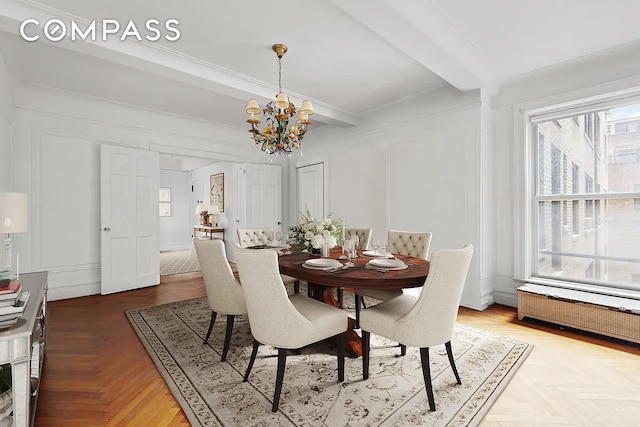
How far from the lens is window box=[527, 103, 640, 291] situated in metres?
3.16

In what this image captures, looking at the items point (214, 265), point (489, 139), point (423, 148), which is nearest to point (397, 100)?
point (423, 148)

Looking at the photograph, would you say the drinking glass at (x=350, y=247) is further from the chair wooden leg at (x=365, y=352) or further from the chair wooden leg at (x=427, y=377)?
the chair wooden leg at (x=427, y=377)

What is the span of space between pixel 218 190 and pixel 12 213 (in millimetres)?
5966

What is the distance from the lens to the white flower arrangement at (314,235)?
2.72 meters

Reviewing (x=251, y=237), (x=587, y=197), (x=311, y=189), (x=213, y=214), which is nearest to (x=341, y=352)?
(x=251, y=237)

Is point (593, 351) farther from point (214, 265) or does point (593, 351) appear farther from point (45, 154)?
point (45, 154)

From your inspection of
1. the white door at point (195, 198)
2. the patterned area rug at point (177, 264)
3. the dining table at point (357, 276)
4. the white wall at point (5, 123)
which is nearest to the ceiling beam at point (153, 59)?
the white wall at point (5, 123)

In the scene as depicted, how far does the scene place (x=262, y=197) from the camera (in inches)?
251

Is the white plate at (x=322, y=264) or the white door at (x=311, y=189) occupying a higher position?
the white door at (x=311, y=189)

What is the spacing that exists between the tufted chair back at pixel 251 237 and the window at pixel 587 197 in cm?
330

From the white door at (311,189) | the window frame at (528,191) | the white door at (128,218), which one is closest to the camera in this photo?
the window frame at (528,191)

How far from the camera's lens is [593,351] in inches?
106

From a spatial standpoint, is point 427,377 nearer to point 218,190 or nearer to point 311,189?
point 311,189

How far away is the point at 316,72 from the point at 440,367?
3173mm
